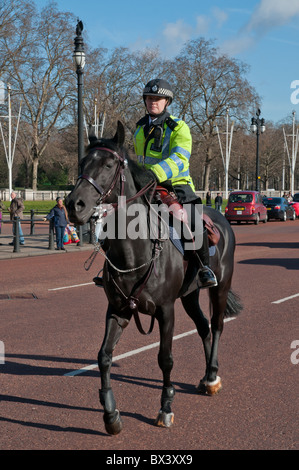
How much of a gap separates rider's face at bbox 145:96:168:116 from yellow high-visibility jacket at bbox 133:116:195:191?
99mm

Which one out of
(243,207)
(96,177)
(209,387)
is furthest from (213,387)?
(243,207)

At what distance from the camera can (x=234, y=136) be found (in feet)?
209

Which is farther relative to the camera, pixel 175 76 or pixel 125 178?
pixel 175 76

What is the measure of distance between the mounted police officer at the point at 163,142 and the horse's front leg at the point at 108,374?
1167 mm

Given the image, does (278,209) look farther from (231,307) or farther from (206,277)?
(206,277)

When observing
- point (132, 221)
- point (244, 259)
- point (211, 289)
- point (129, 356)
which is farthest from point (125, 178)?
point (244, 259)

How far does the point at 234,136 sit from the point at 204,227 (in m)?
60.2

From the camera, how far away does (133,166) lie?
13.9ft

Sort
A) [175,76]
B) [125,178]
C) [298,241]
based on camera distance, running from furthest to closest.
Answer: [175,76], [298,241], [125,178]

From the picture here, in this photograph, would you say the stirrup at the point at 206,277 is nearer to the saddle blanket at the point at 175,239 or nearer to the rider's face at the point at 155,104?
the saddle blanket at the point at 175,239

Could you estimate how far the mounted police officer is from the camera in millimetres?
4508

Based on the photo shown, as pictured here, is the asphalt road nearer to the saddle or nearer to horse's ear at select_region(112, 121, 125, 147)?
the saddle

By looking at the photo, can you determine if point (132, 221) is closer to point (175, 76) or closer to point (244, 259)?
point (244, 259)

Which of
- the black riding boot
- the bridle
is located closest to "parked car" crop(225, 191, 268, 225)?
the black riding boot
